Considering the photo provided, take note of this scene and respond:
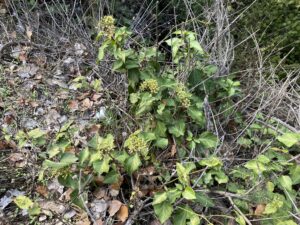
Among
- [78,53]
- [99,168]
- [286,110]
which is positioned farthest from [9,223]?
[286,110]

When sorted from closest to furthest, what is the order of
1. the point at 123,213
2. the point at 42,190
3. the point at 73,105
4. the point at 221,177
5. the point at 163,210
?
the point at 163,210, the point at 221,177, the point at 123,213, the point at 42,190, the point at 73,105

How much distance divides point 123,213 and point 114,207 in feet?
0.23

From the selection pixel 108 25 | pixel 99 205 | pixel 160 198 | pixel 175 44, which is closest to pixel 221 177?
pixel 160 198

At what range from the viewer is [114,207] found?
98.4 inches

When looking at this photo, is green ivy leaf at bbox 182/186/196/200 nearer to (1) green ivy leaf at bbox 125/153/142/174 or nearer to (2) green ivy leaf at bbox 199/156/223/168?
(2) green ivy leaf at bbox 199/156/223/168

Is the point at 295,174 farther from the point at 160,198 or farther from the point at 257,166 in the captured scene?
the point at 160,198

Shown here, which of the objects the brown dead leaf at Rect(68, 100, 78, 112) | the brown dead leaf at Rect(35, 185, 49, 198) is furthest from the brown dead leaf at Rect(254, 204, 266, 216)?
the brown dead leaf at Rect(68, 100, 78, 112)

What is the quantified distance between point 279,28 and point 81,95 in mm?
2337

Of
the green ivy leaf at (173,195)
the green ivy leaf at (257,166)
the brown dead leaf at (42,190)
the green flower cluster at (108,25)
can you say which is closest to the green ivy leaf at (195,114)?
the green ivy leaf at (257,166)

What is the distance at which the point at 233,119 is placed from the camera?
9.66ft

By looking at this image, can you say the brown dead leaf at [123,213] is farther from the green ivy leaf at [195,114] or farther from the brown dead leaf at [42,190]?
the green ivy leaf at [195,114]

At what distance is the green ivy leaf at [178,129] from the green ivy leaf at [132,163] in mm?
340

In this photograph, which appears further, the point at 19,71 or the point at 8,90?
the point at 19,71

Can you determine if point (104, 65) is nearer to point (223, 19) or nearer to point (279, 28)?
point (223, 19)
